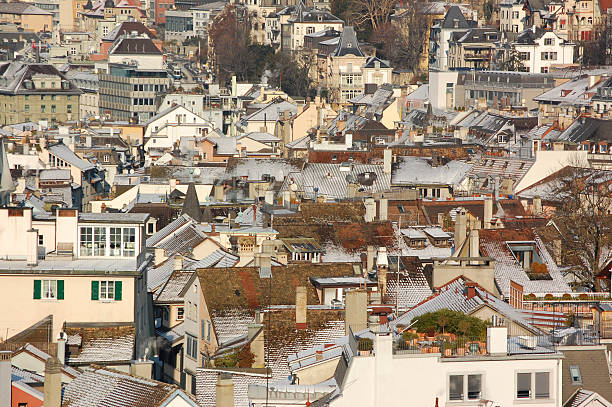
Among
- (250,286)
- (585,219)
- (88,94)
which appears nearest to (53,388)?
(250,286)

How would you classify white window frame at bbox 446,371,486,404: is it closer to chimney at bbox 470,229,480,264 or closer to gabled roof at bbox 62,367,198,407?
Answer: gabled roof at bbox 62,367,198,407

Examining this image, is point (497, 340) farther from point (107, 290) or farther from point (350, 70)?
point (350, 70)

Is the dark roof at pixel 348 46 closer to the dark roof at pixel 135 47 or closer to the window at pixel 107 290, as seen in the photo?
the dark roof at pixel 135 47

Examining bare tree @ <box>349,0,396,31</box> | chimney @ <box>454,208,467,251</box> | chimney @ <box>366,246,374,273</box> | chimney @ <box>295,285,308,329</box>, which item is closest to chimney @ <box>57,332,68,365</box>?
chimney @ <box>295,285,308,329</box>

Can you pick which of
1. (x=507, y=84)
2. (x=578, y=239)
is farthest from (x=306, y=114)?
(x=578, y=239)

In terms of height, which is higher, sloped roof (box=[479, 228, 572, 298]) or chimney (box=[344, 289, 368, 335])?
chimney (box=[344, 289, 368, 335])

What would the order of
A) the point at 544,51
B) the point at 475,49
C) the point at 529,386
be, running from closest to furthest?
the point at 529,386
the point at 544,51
the point at 475,49
